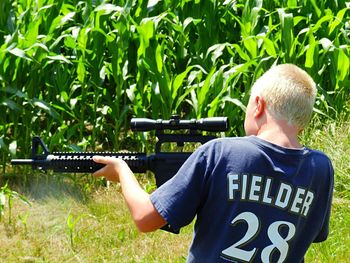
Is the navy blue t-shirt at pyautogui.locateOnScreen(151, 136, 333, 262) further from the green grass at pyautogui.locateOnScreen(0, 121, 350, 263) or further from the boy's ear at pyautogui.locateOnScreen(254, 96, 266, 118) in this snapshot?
the green grass at pyautogui.locateOnScreen(0, 121, 350, 263)

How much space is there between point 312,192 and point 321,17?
4.30m

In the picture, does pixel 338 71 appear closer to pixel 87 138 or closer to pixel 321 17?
pixel 321 17

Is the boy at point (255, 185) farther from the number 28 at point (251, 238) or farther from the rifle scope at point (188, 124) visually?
the rifle scope at point (188, 124)

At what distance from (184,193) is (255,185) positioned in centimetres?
22

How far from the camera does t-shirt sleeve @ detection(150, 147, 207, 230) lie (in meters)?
2.83

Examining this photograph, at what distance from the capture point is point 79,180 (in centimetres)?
624

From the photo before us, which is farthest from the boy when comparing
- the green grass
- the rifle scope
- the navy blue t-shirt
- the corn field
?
the corn field

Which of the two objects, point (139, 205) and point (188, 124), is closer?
point (139, 205)

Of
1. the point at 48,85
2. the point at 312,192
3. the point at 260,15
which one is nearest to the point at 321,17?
the point at 260,15

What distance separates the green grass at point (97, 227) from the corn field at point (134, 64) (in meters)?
0.31

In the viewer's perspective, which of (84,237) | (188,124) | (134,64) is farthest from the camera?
(134,64)

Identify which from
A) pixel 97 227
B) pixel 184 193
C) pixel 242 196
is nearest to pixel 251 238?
pixel 242 196

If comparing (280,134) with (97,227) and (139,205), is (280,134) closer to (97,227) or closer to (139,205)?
(139,205)

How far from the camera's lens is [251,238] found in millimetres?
2850
